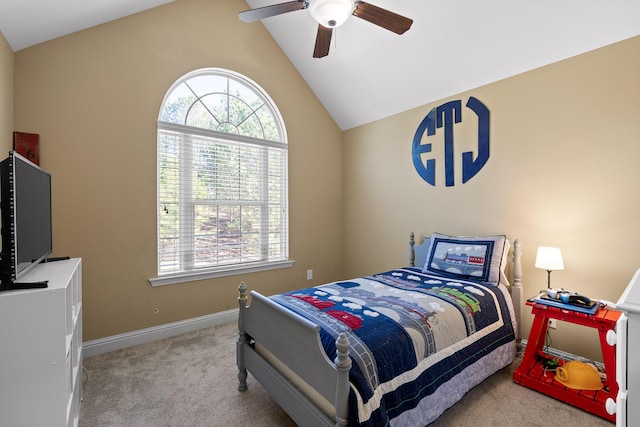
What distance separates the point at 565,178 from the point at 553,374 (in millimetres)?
1463

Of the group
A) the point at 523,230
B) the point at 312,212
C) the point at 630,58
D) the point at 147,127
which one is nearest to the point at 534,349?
the point at 523,230

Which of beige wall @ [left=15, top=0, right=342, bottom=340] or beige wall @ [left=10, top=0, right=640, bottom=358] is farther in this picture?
beige wall @ [left=15, top=0, right=342, bottom=340]

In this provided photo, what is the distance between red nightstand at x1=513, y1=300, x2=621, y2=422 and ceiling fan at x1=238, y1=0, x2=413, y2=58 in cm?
217

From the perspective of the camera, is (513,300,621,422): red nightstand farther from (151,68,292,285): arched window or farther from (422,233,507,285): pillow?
(151,68,292,285): arched window

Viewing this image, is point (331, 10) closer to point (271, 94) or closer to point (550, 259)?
point (271, 94)

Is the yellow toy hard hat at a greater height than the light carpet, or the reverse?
the yellow toy hard hat

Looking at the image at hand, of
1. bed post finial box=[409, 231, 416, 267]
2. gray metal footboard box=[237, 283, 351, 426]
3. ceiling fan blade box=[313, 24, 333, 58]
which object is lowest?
gray metal footboard box=[237, 283, 351, 426]

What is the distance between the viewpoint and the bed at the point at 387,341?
1403 millimetres

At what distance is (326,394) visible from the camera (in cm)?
139

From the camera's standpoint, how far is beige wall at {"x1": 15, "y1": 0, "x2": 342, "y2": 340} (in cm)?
244

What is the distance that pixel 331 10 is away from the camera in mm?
1876

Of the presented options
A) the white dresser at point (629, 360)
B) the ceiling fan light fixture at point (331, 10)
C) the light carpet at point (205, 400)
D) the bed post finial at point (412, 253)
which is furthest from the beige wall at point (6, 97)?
the bed post finial at point (412, 253)

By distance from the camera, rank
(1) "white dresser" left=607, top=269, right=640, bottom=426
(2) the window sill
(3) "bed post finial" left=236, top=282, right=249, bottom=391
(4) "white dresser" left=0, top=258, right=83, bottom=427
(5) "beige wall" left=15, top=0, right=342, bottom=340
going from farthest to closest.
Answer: (2) the window sill, (5) "beige wall" left=15, top=0, right=342, bottom=340, (3) "bed post finial" left=236, top=282, right=249, bottom=391, (4) "white dresser" left=0, top=258, right=83, bottom=427, (1) "white dresser" left=607, top=269, right=640, bottom=426

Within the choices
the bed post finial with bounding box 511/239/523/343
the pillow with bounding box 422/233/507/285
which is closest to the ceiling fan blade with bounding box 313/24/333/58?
the pillow with bounding box 422/233/507/285
